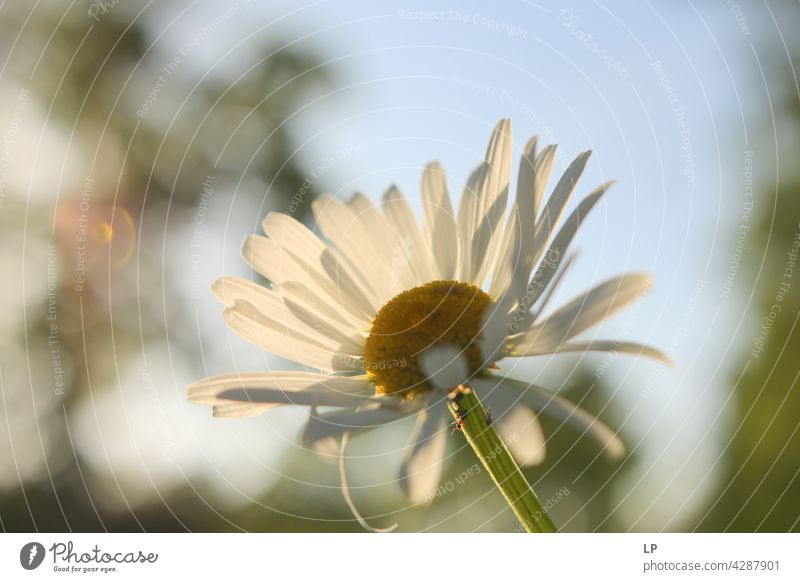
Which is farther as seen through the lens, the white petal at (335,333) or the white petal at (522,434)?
the white petal at (335,333)

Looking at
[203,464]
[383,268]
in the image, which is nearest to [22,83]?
[203,464]

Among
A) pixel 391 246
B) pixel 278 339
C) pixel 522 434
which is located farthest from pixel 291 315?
pixel 522 434

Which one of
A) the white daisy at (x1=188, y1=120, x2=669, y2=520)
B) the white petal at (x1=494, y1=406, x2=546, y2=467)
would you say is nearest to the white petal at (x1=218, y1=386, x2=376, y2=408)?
the white daisy at (x1=188, y1=120, x2=669, y2=520)

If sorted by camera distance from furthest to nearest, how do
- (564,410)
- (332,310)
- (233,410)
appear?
(332,310)
(233,410)
(564,410)

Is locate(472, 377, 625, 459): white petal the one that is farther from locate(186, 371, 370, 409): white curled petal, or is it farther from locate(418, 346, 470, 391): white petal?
locate(186, 371, 370, 409): white curled petal

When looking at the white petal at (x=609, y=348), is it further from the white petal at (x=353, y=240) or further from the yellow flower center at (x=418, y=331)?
the white petal at (x=353, y=240)

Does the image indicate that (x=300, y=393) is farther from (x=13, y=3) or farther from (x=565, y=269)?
(x=13, y=3)

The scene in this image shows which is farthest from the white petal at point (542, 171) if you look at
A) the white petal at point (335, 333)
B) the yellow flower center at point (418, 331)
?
the white petal at point (335, 333)

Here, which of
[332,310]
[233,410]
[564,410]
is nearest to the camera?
[564,410]

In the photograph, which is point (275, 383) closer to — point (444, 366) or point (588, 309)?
point (444, 366)
